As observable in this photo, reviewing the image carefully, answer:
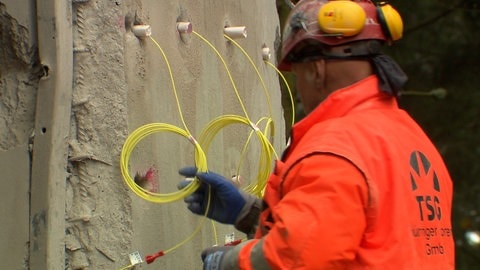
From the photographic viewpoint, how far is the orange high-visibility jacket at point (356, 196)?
8.02 ft

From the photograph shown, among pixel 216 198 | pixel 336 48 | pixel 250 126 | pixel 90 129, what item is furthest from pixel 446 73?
pixel 336 48

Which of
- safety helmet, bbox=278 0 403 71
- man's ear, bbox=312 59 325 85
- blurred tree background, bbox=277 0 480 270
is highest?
blurred tree background, bbox=277 0 480 270

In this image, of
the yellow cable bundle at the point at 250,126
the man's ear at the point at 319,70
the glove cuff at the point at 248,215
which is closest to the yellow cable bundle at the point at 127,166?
the glove cuff at the point at 248,215

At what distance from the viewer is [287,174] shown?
8.50 ft

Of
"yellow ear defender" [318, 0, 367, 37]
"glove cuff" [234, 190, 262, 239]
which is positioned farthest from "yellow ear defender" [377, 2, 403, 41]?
"glove cuff" [234, 190, 262, 239]

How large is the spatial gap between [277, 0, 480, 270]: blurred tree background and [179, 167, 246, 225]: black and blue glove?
24.1 ft

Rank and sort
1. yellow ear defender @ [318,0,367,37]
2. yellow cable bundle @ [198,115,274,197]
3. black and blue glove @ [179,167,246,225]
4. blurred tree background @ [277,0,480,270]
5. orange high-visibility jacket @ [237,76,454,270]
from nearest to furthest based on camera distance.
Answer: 1. orange high-visibility jacket @ [237,76,454,270]
2. yellow ear defender @ [318,0,367,37]
3. black and blue glove @ [179,167,246,225]
4. yellow cable bundle @ [198,115,274,197]
5. blurred tree background @ [277,0,480,270]

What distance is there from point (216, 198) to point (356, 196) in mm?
879

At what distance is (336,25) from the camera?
2771 millimetres

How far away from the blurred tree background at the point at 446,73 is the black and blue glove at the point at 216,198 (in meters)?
7.34

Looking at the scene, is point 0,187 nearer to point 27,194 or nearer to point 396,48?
point 27,194

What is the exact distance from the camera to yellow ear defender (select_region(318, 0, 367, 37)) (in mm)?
2773

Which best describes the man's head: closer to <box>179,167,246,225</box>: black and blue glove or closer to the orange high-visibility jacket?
the orange high-visibility jacket

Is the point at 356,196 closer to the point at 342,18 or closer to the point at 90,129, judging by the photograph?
the point at 342,18
